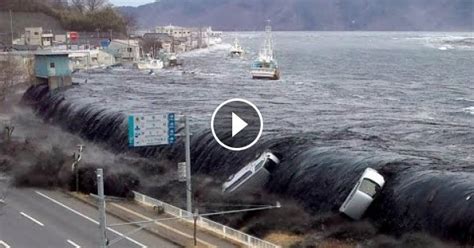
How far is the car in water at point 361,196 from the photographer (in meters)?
20.1

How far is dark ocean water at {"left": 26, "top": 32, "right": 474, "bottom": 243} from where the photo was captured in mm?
20172

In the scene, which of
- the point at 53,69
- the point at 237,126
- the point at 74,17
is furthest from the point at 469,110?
the point at 74,17

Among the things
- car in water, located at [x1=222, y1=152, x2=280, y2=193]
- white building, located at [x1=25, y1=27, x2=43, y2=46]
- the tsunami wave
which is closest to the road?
car in water, located at [x1=222, y1=152, x2=280, y2=193]

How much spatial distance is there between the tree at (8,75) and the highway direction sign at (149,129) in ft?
107

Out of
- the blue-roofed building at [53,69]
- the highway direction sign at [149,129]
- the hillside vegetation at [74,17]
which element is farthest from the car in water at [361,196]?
the hillside vegetation at [74,17]

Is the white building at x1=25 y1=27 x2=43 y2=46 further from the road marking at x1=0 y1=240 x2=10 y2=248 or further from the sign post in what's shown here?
the sign post

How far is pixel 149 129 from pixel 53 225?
16.1 ft

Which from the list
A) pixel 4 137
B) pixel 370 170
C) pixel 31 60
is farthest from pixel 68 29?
pixel 370 170

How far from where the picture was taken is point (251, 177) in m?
23.3

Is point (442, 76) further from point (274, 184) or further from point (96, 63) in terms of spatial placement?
point (274, 184)

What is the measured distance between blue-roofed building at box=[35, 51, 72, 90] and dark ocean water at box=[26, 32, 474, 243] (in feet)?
3.73

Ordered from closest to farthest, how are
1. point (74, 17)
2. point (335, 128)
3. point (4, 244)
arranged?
point (4, 244) < point (335, 128) < point (74, 17)

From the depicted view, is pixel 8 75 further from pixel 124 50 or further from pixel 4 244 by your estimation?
pixel 124 50

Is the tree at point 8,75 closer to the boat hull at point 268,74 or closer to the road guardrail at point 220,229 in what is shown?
the boat hull at point 268,74
